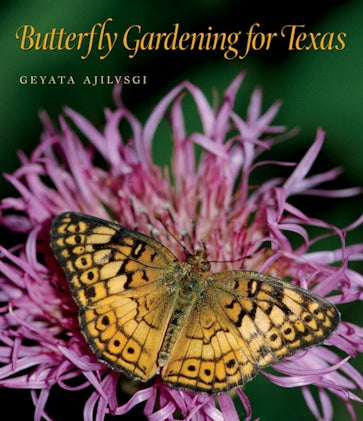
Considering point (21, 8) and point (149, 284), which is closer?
point (149, 284)

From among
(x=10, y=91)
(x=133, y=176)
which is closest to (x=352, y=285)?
(x=133, y=176)

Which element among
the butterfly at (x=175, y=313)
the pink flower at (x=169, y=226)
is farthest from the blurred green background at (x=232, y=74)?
the butterfly at (x=175, y=313)

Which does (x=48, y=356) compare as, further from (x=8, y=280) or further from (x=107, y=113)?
(x=107, y=113)

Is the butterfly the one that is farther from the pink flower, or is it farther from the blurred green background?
the blurred green background

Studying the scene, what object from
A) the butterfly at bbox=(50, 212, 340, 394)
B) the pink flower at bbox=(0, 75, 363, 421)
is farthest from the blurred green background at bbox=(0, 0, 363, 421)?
the butterfly at bbox=(50, 212, 340, 394)

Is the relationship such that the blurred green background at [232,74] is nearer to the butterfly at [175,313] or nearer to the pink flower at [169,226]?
the pink flower at [169,226]

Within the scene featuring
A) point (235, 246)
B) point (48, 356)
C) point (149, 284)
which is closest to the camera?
point (149, 284)
